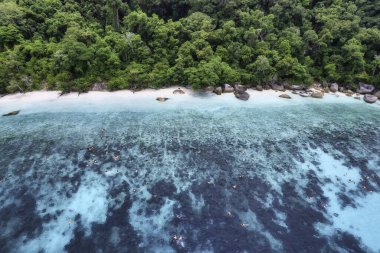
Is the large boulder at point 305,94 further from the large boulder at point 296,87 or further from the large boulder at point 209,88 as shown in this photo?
the large boulder at point 209,88

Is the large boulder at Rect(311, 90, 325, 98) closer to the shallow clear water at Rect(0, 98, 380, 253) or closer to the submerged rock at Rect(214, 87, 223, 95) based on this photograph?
the shallow clear water at Rect(0, 98, 380, 253)

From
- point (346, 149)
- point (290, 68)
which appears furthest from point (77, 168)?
point (290, 68)

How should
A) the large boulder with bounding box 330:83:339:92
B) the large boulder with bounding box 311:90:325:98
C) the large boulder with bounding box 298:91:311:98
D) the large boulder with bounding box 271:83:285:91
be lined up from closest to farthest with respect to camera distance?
the large boulder with bounding box 311:90:325:98 → the large boulder with bounding box 298:91:311:98 → the large boulder with bounding box 271:83:285:91 → the large boulder with bounding box 330:83:339:92

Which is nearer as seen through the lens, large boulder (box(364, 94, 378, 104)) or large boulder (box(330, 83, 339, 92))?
large boulder (box(364, 94, 378, 104))

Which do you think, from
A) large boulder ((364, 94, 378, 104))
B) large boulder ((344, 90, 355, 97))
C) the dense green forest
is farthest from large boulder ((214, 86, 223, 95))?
large boulder ((364, 94, 378, 104))

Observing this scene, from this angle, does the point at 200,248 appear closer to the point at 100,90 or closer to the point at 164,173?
the point at 164,173

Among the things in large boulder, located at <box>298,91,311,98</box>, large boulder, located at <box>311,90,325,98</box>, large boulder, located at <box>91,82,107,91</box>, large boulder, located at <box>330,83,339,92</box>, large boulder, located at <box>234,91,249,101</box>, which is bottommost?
large boulder, located at <box>91,82,107,91</box>
